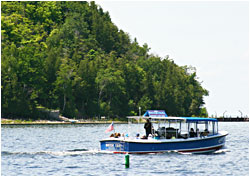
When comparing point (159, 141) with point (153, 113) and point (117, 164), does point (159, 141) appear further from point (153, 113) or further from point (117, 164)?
point (117, 164)

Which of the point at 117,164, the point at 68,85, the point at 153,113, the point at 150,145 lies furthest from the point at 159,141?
the point at 68,85

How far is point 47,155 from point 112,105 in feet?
397

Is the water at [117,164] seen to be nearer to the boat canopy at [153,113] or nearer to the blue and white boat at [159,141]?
the blue and white boat at [159,141]

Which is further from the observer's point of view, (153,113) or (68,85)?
(68,85)

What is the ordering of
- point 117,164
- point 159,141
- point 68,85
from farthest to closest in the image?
point 68,85
point 159,141
point 117,164

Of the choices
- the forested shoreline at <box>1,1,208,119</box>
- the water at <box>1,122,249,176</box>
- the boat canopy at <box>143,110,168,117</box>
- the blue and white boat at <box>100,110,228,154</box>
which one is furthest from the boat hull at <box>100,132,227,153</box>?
the forested shoreline at <box>1,1,208,119</box>

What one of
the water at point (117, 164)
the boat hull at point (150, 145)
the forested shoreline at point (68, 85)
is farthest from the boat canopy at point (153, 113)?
the forested shoreline at point (68, 85)

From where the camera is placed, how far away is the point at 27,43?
178 metres

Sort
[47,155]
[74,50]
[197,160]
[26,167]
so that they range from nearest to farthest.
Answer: [26,167] < [197,160] < [47,155] < [74,50]

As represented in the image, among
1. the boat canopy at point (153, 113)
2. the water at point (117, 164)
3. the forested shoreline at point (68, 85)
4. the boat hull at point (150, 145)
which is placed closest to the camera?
the water at point (117, 164)

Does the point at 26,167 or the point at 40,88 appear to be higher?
the point at 40,88

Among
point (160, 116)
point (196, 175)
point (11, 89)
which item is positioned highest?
point (11, 89)

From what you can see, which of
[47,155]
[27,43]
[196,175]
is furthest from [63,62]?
[196,175]

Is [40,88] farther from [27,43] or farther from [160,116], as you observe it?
[160,116]
